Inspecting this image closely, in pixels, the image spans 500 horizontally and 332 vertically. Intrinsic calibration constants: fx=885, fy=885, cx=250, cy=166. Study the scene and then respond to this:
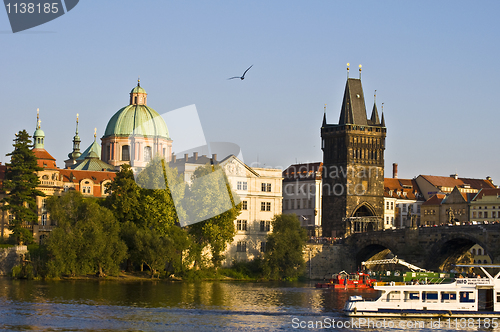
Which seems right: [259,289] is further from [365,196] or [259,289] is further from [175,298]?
[365,196]

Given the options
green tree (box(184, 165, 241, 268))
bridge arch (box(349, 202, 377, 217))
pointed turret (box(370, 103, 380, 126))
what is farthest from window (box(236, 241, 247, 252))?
pointed turret (box(370, 103, 380, 126))

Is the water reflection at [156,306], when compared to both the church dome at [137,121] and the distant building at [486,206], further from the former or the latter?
the church dome at [137,121]

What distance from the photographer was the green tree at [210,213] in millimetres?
91625

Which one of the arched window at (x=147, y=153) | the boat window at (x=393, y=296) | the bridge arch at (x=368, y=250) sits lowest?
the boat window at (x=393, y=296)

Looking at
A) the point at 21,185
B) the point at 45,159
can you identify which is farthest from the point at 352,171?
the point at 21,185

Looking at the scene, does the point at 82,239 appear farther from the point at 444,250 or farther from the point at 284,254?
the point at 444,250

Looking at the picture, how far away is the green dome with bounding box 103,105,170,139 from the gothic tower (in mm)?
32245

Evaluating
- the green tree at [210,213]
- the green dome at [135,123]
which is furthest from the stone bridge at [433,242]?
the green dome at [135,123]

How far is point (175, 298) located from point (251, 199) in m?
39.5

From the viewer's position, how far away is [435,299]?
5781 centimetres

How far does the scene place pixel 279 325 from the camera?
51.9 m

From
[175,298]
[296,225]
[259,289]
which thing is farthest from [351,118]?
[175,298]

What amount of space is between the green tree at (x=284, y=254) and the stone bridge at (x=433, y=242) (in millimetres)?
11454

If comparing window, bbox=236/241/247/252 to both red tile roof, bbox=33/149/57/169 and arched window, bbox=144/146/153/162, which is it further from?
arched window, bbox=144/146/153/162
